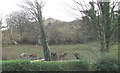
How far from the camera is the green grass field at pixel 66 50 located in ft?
13.0

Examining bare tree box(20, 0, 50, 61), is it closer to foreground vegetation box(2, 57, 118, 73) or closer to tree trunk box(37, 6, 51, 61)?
tree trunk box(37, 6, 51, 61)

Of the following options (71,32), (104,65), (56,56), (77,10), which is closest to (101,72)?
(104,65)

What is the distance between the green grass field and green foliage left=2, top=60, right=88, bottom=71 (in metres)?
0.27

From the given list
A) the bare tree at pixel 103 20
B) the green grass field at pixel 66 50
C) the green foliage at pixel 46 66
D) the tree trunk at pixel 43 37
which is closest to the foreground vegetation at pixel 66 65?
the green foliage at pixel 46 66

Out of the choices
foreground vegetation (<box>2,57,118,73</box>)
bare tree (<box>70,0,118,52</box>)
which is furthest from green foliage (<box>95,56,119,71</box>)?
bare tree (<box>70,0,118,52</box>)

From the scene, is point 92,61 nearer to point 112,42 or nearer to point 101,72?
point 101,72

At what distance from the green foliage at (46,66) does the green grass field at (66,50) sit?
275 mm

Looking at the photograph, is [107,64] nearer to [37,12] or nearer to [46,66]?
[46,66]

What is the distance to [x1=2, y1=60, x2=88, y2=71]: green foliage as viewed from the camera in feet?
12.6

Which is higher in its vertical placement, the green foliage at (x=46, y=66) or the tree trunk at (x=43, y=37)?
the tree trunk at (x=43, y=37)

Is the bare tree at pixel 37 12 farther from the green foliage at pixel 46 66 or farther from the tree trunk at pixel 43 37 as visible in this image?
the green foliage at pixel 46 66

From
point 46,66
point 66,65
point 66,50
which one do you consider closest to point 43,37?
point 66,50

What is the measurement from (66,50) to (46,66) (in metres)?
2.10

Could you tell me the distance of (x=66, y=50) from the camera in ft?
19.6
